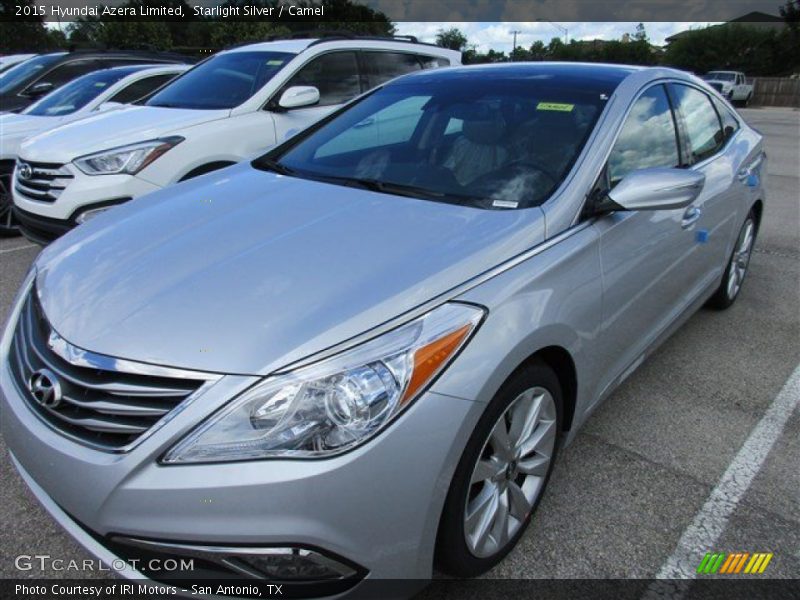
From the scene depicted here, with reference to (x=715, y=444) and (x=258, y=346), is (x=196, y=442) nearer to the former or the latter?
(x=258, y=346)

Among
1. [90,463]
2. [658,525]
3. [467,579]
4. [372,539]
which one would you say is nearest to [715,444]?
[658,525]

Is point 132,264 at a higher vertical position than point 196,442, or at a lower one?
higher

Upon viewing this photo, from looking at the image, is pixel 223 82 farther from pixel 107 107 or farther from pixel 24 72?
pixel 24 72

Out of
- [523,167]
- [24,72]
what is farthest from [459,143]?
[24,72]

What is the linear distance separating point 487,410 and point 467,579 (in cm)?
65

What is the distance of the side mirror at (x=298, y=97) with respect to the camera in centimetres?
488

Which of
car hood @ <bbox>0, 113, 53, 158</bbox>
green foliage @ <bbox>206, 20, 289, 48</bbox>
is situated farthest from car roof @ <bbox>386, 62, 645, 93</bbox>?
green foliage @ <bbox>206, 20, 289, 48</bbox>

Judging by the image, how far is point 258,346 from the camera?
5.21 ft

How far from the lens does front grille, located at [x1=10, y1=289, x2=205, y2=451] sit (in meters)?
1.56

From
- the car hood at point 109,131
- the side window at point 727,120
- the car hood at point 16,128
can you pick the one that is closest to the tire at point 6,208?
the car hood at point 16,128

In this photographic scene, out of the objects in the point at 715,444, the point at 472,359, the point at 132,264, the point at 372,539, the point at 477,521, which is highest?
the point at 132,264

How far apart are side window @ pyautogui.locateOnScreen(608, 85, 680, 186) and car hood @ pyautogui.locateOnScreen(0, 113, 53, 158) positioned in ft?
18.9

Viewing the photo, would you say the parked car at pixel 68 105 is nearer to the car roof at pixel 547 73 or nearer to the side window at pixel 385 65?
the side window at pixel 385 65

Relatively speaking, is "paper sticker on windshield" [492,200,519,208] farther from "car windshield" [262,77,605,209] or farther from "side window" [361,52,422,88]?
"side window" [361,52,422,88]
